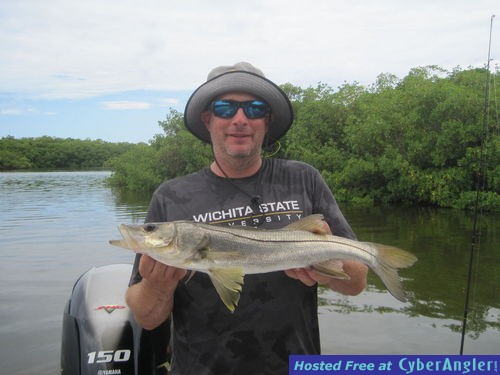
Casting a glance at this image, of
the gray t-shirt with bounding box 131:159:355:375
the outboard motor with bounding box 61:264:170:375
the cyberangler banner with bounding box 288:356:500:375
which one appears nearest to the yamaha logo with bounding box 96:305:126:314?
the outboard motor with bounding box 61:264:170:375

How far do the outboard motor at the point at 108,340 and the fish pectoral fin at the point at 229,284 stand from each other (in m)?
1.93

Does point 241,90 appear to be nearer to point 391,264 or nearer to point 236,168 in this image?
point 236,168

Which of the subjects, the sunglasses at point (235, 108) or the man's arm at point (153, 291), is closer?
the man's arm at point (153, 291)

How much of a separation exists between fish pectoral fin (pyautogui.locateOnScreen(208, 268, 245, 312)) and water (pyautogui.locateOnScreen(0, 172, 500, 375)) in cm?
601

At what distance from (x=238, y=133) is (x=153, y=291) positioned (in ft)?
3.77

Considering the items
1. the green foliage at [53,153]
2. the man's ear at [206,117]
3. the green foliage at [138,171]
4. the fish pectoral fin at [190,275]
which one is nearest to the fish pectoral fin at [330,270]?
the fish pectoral fin at [190,275]

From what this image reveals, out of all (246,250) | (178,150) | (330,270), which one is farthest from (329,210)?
(178,150)

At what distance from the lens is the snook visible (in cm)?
268

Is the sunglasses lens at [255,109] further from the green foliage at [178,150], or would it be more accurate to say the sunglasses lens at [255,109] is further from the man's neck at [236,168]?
the green foliage at [178,150]

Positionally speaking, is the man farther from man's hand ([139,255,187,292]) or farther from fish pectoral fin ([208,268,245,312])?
fish pectoral fin ([208,268,245,312])

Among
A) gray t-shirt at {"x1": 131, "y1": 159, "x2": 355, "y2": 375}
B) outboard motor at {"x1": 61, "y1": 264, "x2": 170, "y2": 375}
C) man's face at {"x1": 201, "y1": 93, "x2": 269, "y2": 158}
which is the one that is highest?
man's face at {"x1": 201, "y1": 93, "x2": 269, "y2": 158}

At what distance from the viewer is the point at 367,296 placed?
10.8 m

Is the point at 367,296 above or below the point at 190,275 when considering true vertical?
below

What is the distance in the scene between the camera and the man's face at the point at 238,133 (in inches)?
120
